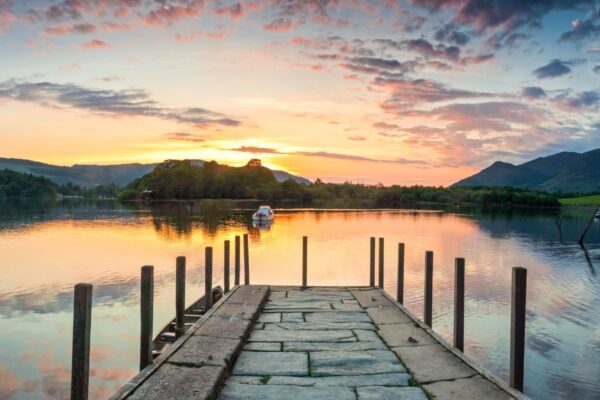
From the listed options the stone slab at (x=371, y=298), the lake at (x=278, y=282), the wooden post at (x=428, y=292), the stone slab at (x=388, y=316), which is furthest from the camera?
the lake at (x=278, y=282)

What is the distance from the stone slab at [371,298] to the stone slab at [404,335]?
2.50 metres

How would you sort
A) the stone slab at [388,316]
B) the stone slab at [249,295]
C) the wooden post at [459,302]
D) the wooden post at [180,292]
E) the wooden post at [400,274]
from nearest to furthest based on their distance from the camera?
the wooden post at [459,302] → the wooden post at [180,292] → the stone slab at [388,316] → the stone slab at [249,295] → the wooden post at [400,274]

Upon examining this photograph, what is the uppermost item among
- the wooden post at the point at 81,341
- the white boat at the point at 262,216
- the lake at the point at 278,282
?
the wooden post at the point at 81,341

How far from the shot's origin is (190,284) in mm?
29062

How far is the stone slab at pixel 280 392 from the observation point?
7.43m

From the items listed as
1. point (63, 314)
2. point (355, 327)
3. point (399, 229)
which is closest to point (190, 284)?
point (63, 314)

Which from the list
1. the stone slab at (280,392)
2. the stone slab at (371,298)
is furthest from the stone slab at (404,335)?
the stone slab at (280,392)

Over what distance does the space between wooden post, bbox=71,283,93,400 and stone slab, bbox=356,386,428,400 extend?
13.1 feet

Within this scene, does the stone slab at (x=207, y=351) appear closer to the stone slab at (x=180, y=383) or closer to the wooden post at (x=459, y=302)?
the stone slab at (x=180, y=383)

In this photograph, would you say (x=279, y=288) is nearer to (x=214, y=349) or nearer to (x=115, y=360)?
(x=115, y=360)

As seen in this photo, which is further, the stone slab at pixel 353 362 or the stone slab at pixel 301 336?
the stone slab at pixel 301 336

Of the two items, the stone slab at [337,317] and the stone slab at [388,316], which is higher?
the stone slab at [388,316]

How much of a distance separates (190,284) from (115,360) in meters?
12.6

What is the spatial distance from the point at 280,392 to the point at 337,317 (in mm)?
5150
